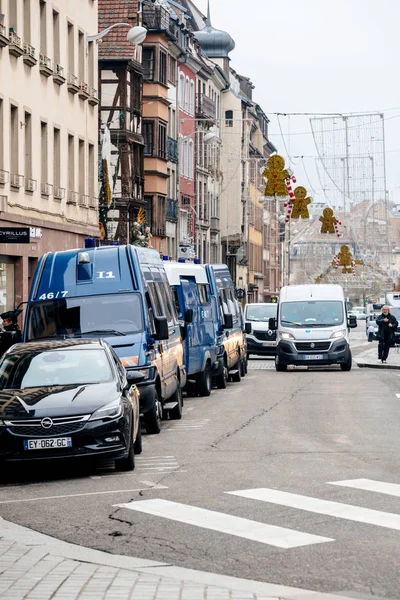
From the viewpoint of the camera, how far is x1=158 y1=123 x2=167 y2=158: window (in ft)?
233

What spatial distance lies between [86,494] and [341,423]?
346 inches

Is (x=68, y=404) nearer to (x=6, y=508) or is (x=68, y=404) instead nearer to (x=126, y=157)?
(x=6, y=508)

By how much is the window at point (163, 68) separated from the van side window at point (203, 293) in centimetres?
4038

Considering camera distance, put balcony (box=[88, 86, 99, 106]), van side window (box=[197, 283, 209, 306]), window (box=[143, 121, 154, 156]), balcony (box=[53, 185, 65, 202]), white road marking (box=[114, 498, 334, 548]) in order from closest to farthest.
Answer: white road marking (box=[114, 498, 334, 548]) < van side window (box=[197, 283, 209, 306]) < balcony (box=[53, 185, 65, 202]) < balcony (box=[88, 86, 99, 106]) < window (box=[143, 121, 154, 156])

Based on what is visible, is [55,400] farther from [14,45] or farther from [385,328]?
[385,328]

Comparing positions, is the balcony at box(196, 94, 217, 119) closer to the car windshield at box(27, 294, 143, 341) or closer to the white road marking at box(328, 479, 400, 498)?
the car windshield at box(27, 294, 143, 341)

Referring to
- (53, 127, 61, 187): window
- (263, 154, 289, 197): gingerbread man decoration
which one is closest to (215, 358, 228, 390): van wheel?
(53, 127, 61, 187): window

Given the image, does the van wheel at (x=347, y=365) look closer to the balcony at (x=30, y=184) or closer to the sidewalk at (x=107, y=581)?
the balcony at (x=30, y=184)

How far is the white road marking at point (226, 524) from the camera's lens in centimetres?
1058

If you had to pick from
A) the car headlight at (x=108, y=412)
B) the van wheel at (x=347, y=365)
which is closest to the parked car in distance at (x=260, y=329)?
the van wheel at (x=347, y=365)

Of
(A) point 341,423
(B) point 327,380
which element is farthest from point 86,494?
(B) point 327,380

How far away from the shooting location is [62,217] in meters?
43.5

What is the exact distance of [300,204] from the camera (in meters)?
102

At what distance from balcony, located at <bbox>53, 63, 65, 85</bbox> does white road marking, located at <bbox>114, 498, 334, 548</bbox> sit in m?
30.6
